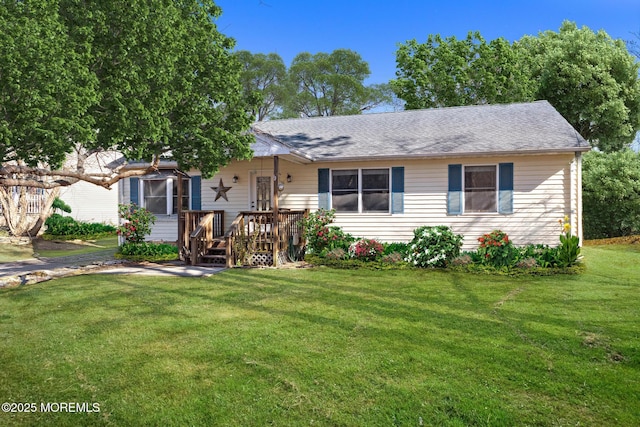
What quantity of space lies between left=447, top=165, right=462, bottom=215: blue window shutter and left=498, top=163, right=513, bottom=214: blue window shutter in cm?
99

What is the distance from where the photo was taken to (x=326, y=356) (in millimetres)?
4441

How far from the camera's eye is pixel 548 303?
6781mm

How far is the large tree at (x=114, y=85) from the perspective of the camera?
5.45 metres

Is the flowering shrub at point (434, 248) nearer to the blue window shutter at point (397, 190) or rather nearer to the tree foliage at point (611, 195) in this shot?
the blue window shutter at point (397, 190)

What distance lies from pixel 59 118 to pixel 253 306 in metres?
3.69

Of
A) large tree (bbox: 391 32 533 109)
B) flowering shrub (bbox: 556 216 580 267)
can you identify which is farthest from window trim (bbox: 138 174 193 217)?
large tree (bbox: 391 32 533 109)

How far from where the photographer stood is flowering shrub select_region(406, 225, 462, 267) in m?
10.5

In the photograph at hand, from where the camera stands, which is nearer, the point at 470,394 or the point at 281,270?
the point at 470,394

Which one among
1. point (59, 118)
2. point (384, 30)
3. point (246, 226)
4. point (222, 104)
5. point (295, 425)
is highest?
point (384, 30)

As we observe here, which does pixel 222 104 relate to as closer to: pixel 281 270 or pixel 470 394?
pixel 281 270

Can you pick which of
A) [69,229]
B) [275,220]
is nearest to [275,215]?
[275,220]

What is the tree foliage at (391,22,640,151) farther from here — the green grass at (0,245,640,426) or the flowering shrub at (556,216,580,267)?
the green grass at (0,245,640,426)

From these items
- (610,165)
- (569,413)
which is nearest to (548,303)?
(569,413)

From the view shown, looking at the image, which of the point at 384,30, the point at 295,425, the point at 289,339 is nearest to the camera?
the point at 295,425
